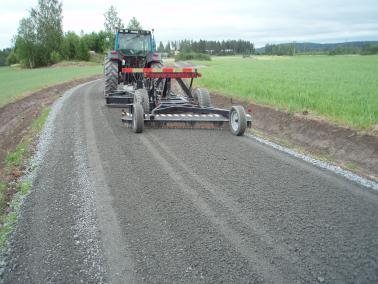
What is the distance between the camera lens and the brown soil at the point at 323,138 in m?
6.25

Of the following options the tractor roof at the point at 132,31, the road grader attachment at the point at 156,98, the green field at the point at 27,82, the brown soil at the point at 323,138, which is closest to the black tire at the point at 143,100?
the road grader attachment at the point at 156,98

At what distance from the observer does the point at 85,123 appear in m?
9.34

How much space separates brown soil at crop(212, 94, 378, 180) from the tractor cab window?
19.6ft

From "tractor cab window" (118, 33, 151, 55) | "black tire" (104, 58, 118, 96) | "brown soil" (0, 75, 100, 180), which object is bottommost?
"brown soil" (0, 75, 100, 180)

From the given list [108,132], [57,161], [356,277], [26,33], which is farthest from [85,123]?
[26,33]

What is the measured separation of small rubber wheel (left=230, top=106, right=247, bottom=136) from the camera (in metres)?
7.75

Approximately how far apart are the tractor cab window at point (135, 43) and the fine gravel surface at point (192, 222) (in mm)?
8132

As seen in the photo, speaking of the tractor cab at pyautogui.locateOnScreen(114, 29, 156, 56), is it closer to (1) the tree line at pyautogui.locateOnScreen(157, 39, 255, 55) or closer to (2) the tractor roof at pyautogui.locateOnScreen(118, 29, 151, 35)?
(2) the tractor roof at pyautogui.locateOnScreen(118, 29, 151, 35)

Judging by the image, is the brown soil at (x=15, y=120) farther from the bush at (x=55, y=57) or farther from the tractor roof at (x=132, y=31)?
the bush at (x=55, y=57)

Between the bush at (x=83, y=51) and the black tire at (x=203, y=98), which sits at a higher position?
the bush at (x=83, y=51)

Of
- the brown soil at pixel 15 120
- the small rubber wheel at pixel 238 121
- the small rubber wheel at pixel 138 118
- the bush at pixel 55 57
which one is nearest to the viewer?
the small rubber wheel at pixel 238 121

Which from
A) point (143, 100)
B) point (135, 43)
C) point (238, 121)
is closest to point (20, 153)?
point (143, 100)

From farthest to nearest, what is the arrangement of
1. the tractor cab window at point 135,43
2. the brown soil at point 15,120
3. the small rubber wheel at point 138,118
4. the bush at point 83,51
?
1. the bush at point 83,51
2. the tractor cab window at point 135,43
3. the brown soil at point 15,120
4. the small rubber wheel at point 138,118

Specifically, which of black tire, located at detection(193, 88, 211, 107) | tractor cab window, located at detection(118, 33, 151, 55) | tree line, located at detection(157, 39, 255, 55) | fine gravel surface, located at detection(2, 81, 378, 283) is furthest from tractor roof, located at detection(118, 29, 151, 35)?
tree line, located at detection(157, 39, 255, 55)
